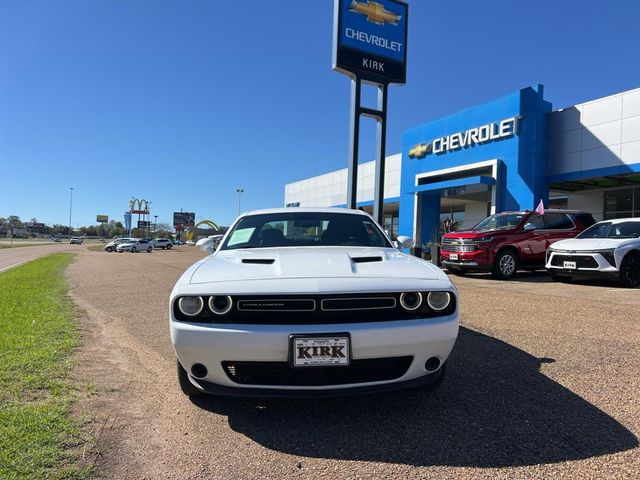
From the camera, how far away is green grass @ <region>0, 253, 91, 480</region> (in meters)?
2.30

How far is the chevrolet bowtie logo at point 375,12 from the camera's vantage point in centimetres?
1641

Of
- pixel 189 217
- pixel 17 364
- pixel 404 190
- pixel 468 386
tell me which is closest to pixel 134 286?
pixel 17 364

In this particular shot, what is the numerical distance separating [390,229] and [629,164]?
77.7 ft

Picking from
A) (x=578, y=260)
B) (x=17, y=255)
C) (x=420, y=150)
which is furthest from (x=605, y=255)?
(x=17, y=255)

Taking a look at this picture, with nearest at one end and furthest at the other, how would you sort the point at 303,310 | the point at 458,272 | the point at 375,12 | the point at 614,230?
the point at 303,310 → the point at 614,230 → the point at 458,272 → the point at 375,12

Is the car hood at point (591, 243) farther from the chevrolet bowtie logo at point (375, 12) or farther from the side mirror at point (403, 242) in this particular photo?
the chevrolet bowtie logo at point (375, 12)

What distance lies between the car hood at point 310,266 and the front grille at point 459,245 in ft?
29.1

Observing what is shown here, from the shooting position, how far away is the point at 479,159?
71.4 feet

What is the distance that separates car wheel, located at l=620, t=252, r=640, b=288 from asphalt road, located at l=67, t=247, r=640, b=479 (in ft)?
19.5

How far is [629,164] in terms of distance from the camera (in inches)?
655

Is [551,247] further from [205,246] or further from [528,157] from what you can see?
[528,157]

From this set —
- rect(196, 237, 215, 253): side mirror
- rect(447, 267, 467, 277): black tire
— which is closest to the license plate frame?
rect(196, 237, 215, 253): side mirror

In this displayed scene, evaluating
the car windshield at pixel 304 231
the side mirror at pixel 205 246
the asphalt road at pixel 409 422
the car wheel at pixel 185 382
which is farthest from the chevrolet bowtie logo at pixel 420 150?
the car wheel at pixel 185 382

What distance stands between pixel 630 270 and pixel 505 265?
9.27ft
